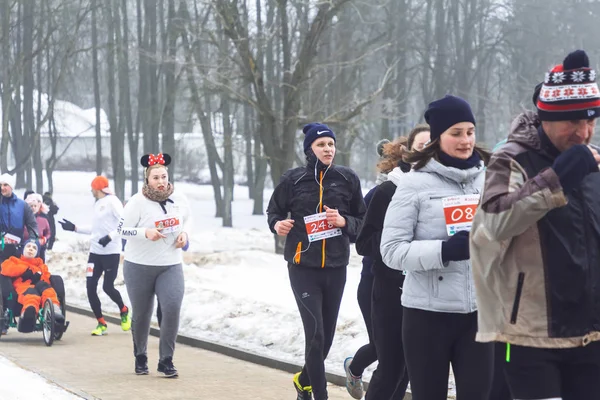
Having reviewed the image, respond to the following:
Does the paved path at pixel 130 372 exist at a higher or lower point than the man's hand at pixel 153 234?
lower

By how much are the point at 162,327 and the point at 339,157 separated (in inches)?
1178

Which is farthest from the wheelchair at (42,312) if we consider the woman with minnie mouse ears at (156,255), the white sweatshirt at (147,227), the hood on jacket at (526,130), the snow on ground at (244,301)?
the hood on jacket at (526,130)

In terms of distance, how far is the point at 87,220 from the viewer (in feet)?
159

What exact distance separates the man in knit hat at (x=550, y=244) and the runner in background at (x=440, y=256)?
1013mm

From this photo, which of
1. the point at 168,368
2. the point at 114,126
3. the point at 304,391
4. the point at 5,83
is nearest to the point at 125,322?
the point at 168,368

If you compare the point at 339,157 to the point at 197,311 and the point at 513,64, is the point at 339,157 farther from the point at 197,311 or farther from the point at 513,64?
the point at 197,311

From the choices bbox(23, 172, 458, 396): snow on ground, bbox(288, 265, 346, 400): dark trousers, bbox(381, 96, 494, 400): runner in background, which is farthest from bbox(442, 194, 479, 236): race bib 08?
bbox(23, 172, 458, 396): snow on ground

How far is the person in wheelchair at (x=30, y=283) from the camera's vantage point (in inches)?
524

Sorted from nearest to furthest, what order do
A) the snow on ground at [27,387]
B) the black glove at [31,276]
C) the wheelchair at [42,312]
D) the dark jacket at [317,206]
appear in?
the dark jacket at [317,206] < the snow on ground at [27,387] < the wheelchair at [42,312] < the black glove at [31,276]

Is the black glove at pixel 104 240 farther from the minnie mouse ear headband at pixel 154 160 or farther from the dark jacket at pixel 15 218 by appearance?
the minnie mouse ear headband at pixel 154 160

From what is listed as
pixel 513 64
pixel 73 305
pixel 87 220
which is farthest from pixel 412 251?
pixel 87 220

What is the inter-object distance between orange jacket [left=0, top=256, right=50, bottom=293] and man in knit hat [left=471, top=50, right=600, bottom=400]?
10192 millimetres

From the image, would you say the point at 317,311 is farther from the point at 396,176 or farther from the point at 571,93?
the point at 571,93

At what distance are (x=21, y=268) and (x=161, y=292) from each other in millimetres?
4251
